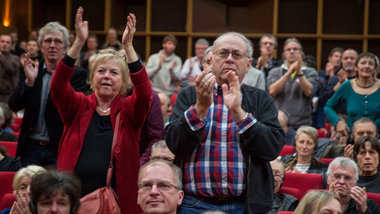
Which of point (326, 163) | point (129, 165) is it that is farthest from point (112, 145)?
point (326, 163)

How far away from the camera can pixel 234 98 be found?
2064 mm

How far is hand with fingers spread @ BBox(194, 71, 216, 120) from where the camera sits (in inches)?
80.7

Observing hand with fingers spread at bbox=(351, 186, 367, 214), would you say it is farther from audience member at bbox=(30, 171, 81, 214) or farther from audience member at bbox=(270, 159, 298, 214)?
audience member at bbox=(30, 171, 81, 214)

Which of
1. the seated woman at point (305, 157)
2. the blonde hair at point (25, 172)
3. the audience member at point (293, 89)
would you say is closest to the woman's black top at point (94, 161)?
the blonde hair at point (25, 172)

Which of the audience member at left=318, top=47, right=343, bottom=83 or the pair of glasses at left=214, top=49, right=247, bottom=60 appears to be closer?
the pair of glasses at left=214, top=49, right=247, bottom=60

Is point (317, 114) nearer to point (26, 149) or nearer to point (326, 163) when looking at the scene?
point (326, 163)

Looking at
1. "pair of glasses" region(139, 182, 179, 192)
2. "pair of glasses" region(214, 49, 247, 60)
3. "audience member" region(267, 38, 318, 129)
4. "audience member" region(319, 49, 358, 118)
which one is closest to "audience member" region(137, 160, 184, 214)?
"pair of glasses" region(139, 182, 179, 192)

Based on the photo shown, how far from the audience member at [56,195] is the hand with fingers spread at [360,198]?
1581mm

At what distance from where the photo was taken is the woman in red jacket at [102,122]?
254cm

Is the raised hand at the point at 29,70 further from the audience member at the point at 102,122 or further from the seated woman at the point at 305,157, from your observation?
the seated woman at the point at 305,157

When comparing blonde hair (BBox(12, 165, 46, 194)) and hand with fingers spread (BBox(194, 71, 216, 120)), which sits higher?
hand with fingers spread (BBox(194, 71, 216, 120))

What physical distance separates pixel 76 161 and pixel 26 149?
767mm

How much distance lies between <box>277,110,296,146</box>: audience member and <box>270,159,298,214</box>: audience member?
1304mm

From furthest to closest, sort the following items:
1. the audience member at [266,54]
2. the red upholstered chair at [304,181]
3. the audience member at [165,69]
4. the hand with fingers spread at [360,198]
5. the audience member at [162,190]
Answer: the audience member at [165,69]
the audience member at [266,54]
the red upholstered chair at [304,181]
the hand with fingers spread at [360,198]
the audience member at [162,190]
